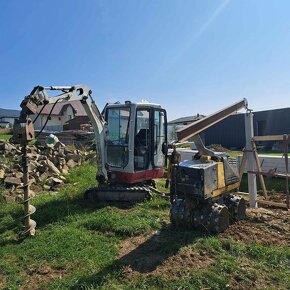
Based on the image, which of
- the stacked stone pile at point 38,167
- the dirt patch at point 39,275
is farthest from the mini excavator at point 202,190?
the stacked stone pile at point 38,167

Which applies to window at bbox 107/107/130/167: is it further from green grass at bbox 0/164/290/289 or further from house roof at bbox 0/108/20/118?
house roof at bbox 0/108/20/118

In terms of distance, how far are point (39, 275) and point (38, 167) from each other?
296 inches

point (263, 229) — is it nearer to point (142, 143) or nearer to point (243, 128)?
point (142, 143)

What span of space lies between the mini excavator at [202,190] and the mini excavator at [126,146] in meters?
2.57

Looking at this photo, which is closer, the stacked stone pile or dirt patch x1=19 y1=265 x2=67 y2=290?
dirt patch x1=19 y1=265 x2=67 y2=290

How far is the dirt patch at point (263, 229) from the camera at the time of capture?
546 cm

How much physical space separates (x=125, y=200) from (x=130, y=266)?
3.65 metres

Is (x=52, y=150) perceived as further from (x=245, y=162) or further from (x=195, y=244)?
(x=195, y=244)

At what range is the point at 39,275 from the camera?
467 cm

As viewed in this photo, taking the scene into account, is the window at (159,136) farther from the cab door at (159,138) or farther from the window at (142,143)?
the window at (142,143)

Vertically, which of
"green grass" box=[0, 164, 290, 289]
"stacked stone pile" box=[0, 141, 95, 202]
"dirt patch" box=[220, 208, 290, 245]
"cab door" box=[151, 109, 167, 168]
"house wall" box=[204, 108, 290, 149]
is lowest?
"green grass" box=[0, 164, 290, 289]

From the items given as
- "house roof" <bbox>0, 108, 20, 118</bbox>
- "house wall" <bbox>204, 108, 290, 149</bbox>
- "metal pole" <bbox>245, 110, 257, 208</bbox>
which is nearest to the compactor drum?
"metal pole" <bbox>245, 110, 257, 208</bbox>

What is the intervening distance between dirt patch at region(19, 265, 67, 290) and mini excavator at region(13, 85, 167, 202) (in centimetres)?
361

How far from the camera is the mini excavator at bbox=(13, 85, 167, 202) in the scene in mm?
8359
